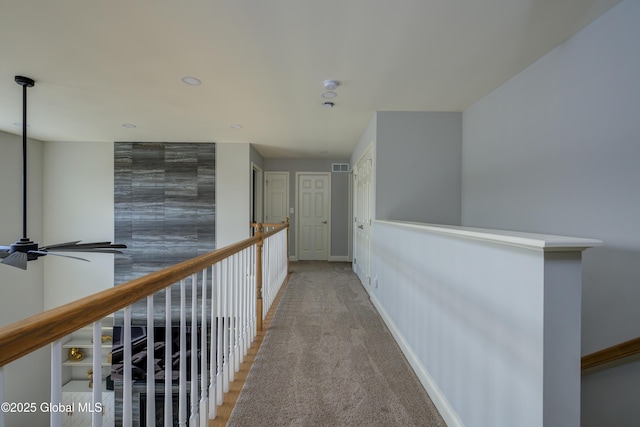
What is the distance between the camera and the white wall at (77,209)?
4754mm

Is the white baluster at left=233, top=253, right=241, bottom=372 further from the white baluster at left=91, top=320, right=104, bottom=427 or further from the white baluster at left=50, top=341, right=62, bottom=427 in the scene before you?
the white baluster at left=50, top=341, right=62, bottom=427

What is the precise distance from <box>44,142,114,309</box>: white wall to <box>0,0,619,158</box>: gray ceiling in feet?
4.50

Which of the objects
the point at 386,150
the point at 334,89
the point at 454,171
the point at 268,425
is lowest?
the point at 268,425

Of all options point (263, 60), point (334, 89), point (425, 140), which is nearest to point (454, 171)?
point (425, 140)

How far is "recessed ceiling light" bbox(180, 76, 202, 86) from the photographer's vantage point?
2.46 meters

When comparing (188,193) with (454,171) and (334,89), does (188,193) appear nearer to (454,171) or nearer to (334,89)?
(334,89)

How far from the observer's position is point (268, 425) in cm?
142

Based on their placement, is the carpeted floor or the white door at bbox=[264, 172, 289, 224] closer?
the carpeted floor

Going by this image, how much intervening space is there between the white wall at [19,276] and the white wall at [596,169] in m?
6.66

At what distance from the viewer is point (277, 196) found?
6.22 metres

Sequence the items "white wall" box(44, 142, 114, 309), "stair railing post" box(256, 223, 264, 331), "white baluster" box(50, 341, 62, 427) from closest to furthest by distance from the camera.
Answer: "white baluster" box(50, 341, 62, 427) < "stair railing post" box(256, 223, 264, 331) < "white wall" box(44, 142, 114, 309)

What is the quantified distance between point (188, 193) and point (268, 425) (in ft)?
13.9

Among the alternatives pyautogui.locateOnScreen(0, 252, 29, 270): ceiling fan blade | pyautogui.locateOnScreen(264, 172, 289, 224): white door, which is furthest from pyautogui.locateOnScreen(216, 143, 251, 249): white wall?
pyautogui.locateOnScreen(0, 252, 29, 270): ceiling fan blade

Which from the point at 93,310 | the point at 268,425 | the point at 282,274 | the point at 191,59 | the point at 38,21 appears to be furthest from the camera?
the point at 282,274
